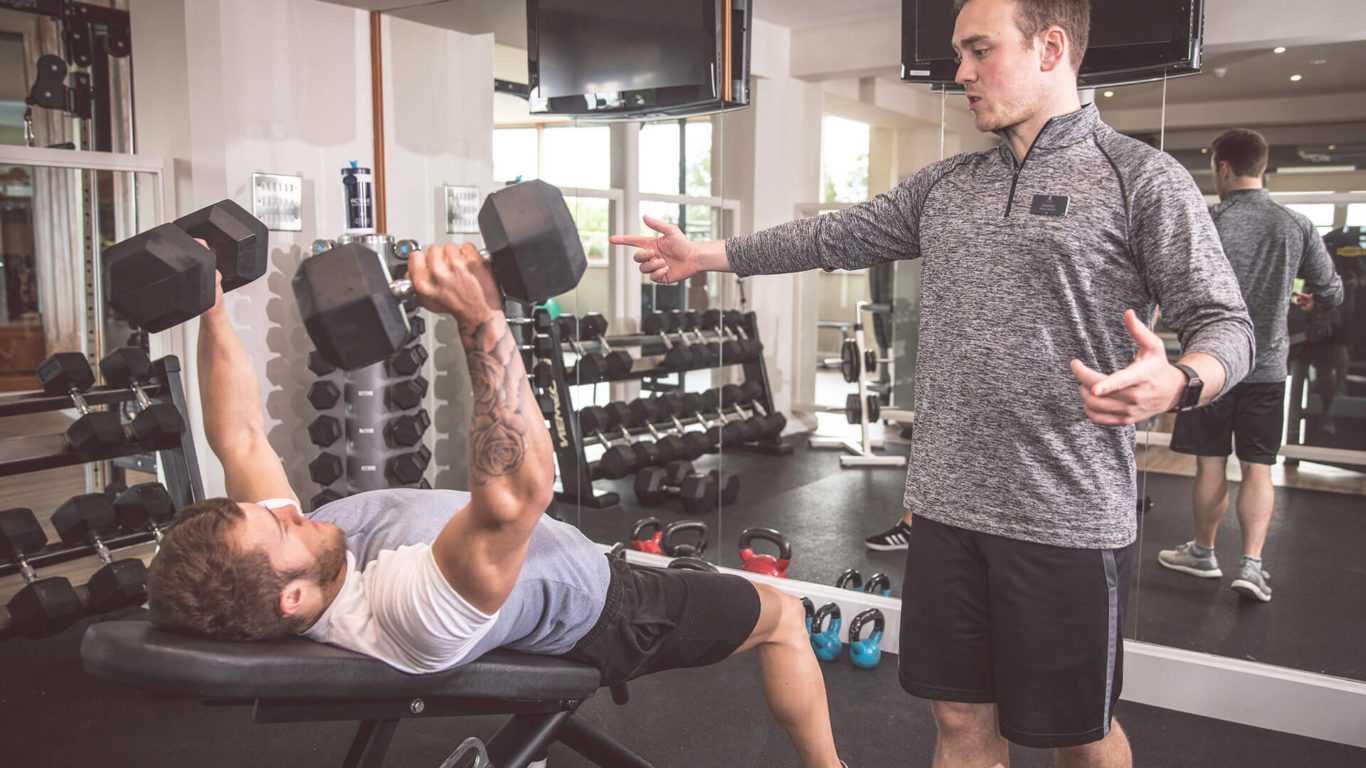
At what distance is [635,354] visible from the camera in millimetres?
3824

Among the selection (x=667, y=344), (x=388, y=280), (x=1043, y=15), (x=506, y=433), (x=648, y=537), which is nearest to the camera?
(x=388, y=280)

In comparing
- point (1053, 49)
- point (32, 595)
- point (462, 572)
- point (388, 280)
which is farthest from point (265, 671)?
point (32, 595)

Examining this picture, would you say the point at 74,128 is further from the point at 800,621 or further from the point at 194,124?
the point at 800,621

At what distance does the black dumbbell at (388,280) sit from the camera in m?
0.98

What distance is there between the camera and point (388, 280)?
102 centimetres

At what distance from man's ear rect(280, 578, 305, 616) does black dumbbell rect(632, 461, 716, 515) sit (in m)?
Result: 2.26

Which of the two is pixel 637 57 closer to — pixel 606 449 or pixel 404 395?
pixel 404 395

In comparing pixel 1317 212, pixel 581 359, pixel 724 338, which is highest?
pixel 1317 212

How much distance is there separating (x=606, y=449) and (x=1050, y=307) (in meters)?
2.73

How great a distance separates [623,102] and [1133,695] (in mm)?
2089

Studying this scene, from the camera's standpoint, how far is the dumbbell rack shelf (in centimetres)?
251

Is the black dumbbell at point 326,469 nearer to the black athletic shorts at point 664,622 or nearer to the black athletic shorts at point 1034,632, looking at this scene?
the black athletic shorts at point 664,622

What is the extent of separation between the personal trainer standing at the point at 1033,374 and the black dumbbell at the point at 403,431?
7.83 ft

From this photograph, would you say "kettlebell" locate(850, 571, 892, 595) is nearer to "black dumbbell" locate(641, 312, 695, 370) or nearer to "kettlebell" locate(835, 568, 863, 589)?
"kettlebell" locate(835, 568, 863, 589)
